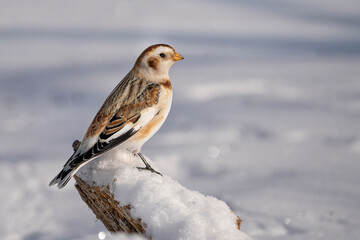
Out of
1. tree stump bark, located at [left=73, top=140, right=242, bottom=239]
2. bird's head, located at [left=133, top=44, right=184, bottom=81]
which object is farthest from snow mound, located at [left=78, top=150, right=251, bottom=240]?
bird's head, located at [left=133, top=44, right=184, bottom=81]

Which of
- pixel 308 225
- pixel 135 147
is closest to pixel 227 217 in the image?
pixel 135 147

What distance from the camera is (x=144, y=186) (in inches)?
145

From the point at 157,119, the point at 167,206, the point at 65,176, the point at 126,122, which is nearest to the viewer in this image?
the point at 167,206

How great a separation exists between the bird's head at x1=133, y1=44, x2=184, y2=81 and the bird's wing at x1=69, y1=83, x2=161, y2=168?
0.14 meters

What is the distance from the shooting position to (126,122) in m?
3.99

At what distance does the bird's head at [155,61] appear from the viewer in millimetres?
4266

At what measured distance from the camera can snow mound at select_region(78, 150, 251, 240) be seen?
331 centimetres

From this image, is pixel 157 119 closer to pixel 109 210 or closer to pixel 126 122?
pixel 126 122

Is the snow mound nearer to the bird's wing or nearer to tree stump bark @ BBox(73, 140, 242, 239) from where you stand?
tree stump bark @ BBox(73, 140, 242, 239)

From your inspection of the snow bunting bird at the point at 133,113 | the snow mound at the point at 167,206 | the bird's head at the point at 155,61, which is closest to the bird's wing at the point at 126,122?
the snow bunting bird at the point at 133,113

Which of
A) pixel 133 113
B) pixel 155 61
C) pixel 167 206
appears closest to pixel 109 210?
pixel 167 206

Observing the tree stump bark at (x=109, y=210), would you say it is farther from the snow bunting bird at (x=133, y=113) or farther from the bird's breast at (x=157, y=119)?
the bird's breast at (x=157, y=119)

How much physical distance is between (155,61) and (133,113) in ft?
1.86

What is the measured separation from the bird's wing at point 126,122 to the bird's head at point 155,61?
142 millimetres
